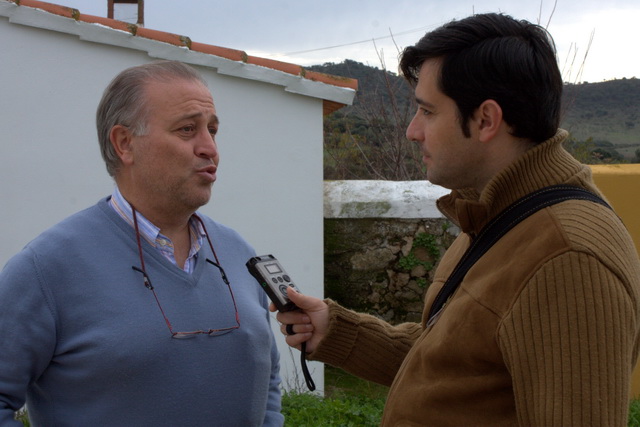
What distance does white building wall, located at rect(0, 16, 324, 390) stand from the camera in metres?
5.29

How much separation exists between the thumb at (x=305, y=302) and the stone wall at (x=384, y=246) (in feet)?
13.9

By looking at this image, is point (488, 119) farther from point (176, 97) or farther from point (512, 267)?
point (176, 97)

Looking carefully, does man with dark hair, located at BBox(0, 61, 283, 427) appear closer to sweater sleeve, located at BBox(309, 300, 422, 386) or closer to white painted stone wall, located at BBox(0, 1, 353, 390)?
sweater sleeve, located at BBox(309, 300, 422, 386)

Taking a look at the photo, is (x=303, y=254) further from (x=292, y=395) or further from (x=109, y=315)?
(x=109, y=315)

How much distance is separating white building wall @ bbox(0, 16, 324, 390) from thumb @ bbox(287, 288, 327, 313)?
3.52 meters

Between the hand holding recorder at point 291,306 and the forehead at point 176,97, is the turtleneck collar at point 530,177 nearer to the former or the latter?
the hand holding recorder at point 291,306

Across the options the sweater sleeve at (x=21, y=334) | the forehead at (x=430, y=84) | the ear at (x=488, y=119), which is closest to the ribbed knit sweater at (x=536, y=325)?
the ear at (x=488, y=119)

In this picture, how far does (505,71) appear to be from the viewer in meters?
1.73

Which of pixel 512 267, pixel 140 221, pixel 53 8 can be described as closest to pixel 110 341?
pixel 140 221

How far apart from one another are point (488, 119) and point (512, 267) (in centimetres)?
42

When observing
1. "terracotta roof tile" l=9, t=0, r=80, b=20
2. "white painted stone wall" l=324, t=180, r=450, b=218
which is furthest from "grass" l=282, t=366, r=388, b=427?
"terracotta roof tile" l=9, t=0, r=80, b=20

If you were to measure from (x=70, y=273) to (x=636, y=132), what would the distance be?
87.0ft

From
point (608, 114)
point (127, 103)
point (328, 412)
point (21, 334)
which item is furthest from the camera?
Answer: point (608, 114)

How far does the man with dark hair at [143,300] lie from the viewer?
6.18ft
